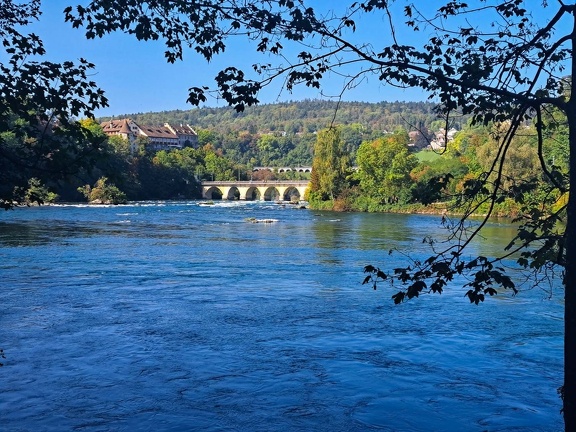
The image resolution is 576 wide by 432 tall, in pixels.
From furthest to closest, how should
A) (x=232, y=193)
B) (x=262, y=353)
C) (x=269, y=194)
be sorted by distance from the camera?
(x=269, y=194) < (x=232, y=193) < (x=262, y=353)

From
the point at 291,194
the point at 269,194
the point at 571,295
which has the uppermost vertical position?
the point at 291,194

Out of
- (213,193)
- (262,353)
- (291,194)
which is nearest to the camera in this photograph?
(262,353)

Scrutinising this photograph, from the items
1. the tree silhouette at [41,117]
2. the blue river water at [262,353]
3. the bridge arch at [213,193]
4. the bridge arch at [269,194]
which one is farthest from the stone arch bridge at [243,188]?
the tree silhouette at [41,117]

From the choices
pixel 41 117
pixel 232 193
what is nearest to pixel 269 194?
pixel 232 193

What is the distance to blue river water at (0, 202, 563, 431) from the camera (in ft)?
29.1

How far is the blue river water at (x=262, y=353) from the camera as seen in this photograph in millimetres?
8883

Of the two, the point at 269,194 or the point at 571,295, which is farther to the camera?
the point at 269,194

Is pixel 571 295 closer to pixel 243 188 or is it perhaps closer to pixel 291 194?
pixel 243 188

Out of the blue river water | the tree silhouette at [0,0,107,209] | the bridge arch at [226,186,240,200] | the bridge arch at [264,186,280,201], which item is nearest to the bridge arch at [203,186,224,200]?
the bridge arch at [226,186,240,200]

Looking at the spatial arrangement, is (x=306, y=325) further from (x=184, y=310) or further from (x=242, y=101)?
(x=242, y=101)

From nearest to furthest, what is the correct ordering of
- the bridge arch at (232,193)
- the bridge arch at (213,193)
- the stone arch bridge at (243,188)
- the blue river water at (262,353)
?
the blue river water at (262,353), the stone arch bridge at (243,188), the bridge arch at (213,193), the bridge arch at (232,193)

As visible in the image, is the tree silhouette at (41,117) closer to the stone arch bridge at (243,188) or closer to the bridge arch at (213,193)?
the stone arch bridge at (243,188)

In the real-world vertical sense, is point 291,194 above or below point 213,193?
above

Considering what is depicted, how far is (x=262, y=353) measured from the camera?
11953 mm
